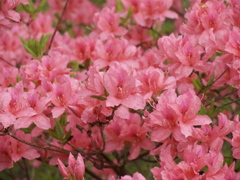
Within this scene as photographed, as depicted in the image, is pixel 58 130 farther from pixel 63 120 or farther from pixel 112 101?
pixel 112 101

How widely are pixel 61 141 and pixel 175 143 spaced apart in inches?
20.8

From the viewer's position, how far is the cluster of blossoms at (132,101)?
5.97ft

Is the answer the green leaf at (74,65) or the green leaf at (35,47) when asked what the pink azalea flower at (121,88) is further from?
the green leaf at (35,47)

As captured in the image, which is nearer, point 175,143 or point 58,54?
point 175,143

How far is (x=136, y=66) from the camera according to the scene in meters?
2.38

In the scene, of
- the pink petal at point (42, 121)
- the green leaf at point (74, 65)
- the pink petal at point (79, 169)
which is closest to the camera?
the pink petal at point (79, 169)

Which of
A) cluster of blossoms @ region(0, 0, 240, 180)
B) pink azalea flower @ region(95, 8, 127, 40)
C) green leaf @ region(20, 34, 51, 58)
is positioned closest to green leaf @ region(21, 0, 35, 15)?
cluster of blossoms @ region(0, 0, 240, 180)

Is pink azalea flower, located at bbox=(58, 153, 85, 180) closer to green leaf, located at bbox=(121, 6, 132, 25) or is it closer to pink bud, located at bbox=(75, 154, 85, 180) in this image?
pink bud, located at bbox=(75, 154, 85, 180)

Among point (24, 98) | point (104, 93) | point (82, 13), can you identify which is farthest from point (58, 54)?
point (82, 13)

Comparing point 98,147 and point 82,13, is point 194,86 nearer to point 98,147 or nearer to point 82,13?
point 98,147

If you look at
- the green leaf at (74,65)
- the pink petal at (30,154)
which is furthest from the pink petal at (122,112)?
the green leaf at (74,65)

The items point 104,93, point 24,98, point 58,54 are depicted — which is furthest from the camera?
point 58,54

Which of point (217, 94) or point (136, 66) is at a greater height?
point (136, 66)

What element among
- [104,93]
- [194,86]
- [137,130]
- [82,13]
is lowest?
[82,13]
